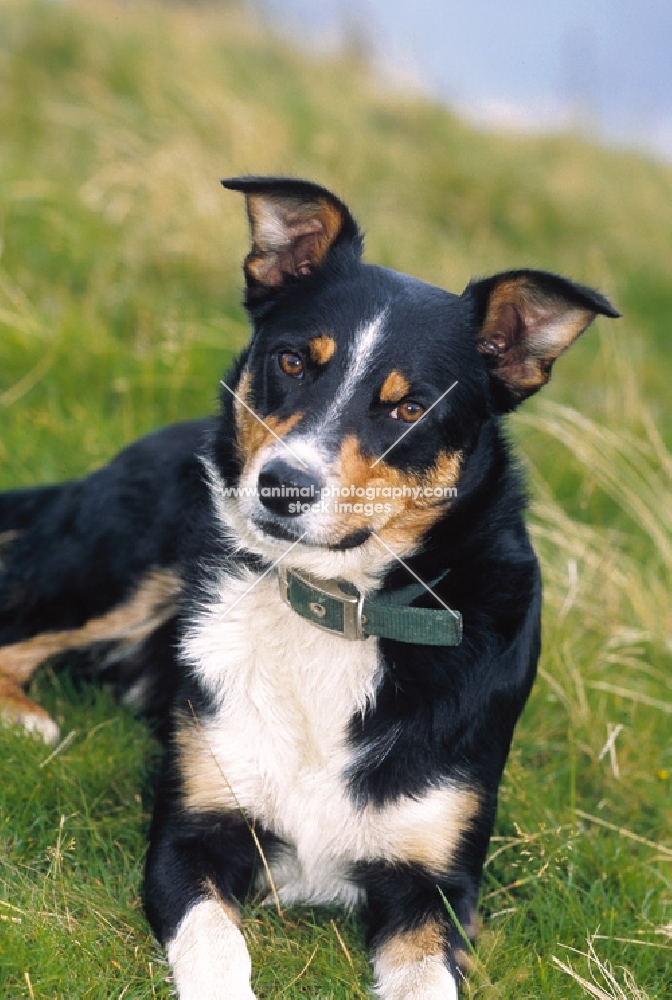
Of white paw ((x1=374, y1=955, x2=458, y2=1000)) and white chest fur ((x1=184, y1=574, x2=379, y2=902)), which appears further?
white chest fur ((x1=184, y1=574, x2=379, y2=902))

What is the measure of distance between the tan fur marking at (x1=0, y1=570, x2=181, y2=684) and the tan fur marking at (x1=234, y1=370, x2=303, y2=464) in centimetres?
89

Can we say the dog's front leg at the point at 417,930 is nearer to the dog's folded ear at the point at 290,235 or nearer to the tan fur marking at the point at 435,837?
the tan fur marking at the point at 435,837

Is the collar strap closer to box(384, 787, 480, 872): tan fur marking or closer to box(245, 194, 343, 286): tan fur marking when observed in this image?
box(384, 787, 480, 872): tan fur marking

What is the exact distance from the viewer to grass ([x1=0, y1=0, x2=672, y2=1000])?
283 centimetres

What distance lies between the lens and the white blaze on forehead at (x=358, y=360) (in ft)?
8.91

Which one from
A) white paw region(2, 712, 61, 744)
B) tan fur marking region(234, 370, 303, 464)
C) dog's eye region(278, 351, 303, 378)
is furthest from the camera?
white paw region(2, 712, 61, 744)

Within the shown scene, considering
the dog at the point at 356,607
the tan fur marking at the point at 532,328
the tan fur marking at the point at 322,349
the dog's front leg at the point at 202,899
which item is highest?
the tan fur marking at the point at 532,328

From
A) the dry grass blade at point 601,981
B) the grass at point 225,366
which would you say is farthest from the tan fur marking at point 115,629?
the dry grass blade at point 601,981

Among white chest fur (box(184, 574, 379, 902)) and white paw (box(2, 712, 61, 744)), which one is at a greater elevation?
white chest fur (box(184, 574, 379, 902))

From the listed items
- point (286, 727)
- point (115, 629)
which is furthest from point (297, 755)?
point (115, 629)

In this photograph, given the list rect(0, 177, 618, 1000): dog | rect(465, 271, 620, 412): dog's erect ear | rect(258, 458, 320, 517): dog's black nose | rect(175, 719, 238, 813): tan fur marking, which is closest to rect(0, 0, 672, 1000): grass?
rect(0, 177, 618, 1000): dog

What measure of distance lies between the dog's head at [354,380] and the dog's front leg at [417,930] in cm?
76

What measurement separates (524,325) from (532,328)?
0.03 m

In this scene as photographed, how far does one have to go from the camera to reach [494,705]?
2.98 m
